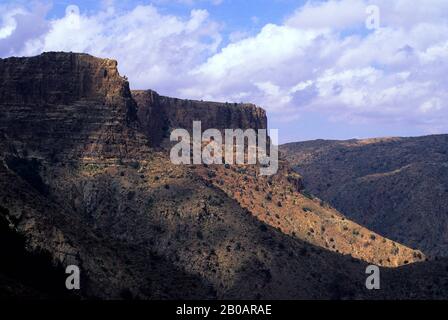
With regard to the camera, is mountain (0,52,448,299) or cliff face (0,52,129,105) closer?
mountain (0,52,448,299)

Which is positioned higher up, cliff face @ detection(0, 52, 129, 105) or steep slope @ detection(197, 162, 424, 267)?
cliff face @ detection(0, 52, 129, 105)

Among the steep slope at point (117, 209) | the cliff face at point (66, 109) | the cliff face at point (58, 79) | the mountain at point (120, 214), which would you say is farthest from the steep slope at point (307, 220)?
the cliff face at point (58, 79)

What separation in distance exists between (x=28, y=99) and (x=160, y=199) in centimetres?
2532

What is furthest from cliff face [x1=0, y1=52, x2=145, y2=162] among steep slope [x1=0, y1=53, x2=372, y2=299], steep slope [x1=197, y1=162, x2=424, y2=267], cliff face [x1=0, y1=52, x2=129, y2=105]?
steep slope [x1=197, y1=162, x2=424, y2=267]

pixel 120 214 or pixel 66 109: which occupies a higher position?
pixel 66 109

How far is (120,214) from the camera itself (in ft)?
448

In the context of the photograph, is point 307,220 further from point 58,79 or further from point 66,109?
point 58,79

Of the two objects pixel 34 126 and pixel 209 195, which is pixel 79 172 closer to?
pixel 34 126

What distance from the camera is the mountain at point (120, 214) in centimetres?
11269

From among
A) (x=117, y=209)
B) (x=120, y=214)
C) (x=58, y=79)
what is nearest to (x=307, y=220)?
(x=117, y=209)

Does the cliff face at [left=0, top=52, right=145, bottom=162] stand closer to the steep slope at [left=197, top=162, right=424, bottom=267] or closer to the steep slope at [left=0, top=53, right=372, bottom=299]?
the steep slope at [left=0, top=53, right=372, bottom=299]

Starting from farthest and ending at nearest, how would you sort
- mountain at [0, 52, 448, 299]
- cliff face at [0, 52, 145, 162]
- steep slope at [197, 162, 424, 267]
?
1. steep slope at [197, 162, 424, 267]
2. cliff face at [0, 52, 145, 162]
3. mountain at [0, 52, 448, 299]

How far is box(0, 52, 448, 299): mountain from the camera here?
112688 mm
